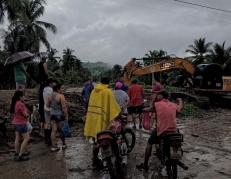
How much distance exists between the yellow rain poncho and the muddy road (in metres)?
0.93

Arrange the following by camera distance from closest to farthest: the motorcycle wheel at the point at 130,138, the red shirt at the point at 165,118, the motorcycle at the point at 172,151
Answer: the motorcycle at the point at 172,151 < the red shirt at the point at 165,118 < the motorcycle wheel at the point at 130,138

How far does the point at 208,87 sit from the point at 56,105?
13.2 meters

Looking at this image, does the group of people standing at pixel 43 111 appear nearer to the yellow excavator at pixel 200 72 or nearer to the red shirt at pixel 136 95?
the red shirt at pixel 136 95

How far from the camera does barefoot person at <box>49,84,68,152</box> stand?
348 inches

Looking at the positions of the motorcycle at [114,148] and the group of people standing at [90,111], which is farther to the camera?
the group of people standing at [90,111]

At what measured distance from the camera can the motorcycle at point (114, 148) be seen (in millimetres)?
6707

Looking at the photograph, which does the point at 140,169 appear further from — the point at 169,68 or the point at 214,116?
the point at 169,68

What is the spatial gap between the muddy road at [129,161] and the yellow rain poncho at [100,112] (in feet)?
3.04

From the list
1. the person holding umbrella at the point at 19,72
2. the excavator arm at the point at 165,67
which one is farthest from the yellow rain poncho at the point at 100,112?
the excavator arm at the point at 165,67

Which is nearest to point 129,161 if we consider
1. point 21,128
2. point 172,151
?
point 172,151

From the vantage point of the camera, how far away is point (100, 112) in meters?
7.27

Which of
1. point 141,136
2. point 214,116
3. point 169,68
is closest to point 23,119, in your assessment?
point 141,136

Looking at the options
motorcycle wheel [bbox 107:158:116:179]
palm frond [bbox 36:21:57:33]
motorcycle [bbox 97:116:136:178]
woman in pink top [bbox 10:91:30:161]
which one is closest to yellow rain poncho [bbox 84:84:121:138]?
motorcycle [bbox 97:116:136:178]

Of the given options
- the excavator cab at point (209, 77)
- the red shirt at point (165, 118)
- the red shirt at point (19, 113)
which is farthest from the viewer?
the excavator cab at point (209, 77)
